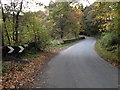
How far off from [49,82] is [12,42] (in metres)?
14.2

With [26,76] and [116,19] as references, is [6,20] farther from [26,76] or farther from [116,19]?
[26,76]

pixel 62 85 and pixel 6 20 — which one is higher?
pixel 6 20

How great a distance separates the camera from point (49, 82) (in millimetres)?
10828

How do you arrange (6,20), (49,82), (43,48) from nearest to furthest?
(49,82)
(6,20)
(43,48)

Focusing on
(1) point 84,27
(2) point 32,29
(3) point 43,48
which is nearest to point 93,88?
(2) point 32,29

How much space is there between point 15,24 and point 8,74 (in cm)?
1164

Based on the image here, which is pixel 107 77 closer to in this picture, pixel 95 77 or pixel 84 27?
pixel 95 77

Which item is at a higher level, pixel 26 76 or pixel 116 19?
pixel 116 19

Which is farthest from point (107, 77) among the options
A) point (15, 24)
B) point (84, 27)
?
point (84, 27)

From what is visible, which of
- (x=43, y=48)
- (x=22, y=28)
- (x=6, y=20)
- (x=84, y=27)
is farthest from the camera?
(x=84, y=27)

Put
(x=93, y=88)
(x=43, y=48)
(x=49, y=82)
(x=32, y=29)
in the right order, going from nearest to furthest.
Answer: (x=93, y=88), (x=49, y=82), (x=32, y=29), (x=43, y=48)

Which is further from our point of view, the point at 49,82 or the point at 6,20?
the point at 6,20

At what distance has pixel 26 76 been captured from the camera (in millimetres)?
12414

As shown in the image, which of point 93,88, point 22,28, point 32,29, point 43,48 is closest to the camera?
point 93,88
